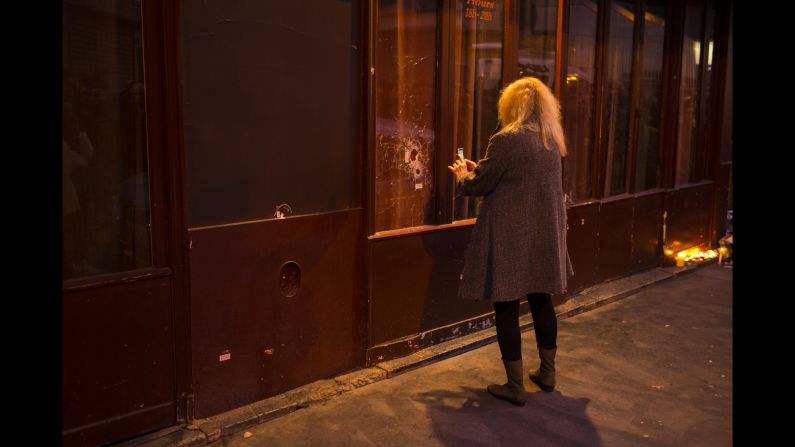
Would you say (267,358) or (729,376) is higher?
(267,358)

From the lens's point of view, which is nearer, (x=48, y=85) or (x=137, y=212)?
(x=48, y=85)

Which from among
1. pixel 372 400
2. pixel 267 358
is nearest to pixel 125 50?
pixel 267 358

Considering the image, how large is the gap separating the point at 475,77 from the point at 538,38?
97cm

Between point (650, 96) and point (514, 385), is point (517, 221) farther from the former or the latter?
point (650, 96)

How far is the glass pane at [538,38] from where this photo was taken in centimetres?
611

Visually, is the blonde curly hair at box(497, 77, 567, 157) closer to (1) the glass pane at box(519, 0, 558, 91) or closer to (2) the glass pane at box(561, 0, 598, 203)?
(1) the glass pane at box(519, 0, 558, 91)

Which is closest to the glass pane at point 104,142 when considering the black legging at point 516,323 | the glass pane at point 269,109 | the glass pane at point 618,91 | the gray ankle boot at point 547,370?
the glass pane at point 269,109

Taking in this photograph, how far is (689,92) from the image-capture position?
9078 mm

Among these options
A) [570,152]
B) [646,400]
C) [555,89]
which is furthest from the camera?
[570,152]

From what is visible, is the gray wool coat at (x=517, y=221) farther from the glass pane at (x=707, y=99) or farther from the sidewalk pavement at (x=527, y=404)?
the glass pane at (x=707, y=99)

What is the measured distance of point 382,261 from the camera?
16.2 feet

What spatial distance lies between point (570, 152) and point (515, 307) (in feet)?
10.3
